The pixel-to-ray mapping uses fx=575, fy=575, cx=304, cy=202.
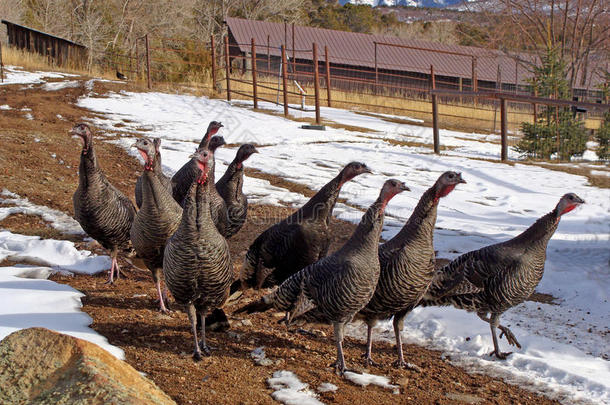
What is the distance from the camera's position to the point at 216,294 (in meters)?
3.78

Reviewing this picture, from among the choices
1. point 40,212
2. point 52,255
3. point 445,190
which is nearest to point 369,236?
point 445,190

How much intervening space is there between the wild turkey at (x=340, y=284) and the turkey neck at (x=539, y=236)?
47.3 inches

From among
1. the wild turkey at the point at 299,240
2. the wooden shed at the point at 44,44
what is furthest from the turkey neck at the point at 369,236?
the wooden shed at the point at 44,44

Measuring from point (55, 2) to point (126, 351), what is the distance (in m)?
35.3

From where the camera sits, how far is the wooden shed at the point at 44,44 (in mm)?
24391

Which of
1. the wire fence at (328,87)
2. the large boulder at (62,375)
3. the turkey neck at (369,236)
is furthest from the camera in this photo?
the wire fence at (328,87)

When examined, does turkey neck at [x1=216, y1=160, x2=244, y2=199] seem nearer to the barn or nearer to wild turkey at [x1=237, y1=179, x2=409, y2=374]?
wild turkey at [x1=237, y1=179, x2=409, y2=374]

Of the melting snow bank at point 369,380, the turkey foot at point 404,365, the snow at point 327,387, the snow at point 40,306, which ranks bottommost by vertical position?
the turkey foot at point 404,365

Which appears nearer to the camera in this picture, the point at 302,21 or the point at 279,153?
the point at 279,153

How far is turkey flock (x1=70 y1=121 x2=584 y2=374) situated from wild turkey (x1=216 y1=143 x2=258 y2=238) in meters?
0.01

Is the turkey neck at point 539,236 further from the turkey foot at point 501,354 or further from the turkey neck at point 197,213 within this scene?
the turkey neck at point 197,213

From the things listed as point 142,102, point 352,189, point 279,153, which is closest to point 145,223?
point 352,189

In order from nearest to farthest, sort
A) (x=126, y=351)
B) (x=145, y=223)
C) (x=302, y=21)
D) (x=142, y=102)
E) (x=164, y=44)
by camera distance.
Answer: (x=126, y=351)
(x=145, y=223)
(x=142, y=102)
(x=164, y=44)
(x=302, y=21)

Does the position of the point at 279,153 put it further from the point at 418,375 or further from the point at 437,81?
the point at 437,81
